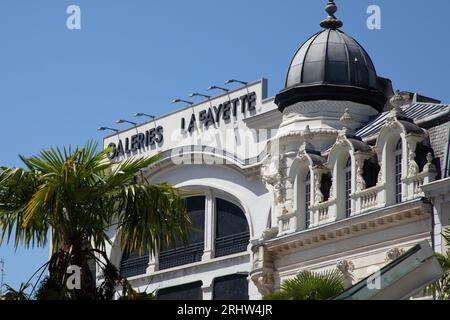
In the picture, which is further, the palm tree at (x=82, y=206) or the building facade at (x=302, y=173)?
the building facade at (x=302, y=173)

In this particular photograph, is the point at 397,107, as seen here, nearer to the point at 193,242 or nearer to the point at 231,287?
the point at 231,287

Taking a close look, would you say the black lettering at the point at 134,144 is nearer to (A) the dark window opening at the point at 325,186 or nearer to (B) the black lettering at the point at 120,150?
(B) the black lettering at the point at 120,150

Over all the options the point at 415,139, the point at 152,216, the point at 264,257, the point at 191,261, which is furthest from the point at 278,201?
the point at 152,216

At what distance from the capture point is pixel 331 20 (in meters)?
54.5

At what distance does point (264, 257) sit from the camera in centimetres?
5106

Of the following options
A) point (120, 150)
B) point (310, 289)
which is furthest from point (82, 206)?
point (120, 150)

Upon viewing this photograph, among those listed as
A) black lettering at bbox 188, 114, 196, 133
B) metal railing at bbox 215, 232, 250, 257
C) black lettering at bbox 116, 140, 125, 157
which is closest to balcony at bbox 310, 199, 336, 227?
metal railing at bbox 215, 232, 250, 257

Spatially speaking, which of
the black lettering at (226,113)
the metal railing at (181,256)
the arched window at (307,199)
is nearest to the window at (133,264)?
the metal railing at (181,256)

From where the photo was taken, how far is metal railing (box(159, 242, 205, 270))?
64.9 m

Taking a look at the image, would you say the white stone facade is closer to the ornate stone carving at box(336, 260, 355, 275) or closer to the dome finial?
the ornate stone carving at box(336, 260, 355, 275)

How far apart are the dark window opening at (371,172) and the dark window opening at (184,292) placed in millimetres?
17427

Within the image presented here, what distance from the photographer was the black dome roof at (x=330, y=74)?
52.8 metres

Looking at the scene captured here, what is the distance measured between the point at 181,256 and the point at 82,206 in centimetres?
3730

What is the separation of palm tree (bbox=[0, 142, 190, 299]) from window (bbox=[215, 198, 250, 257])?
33032 mm
